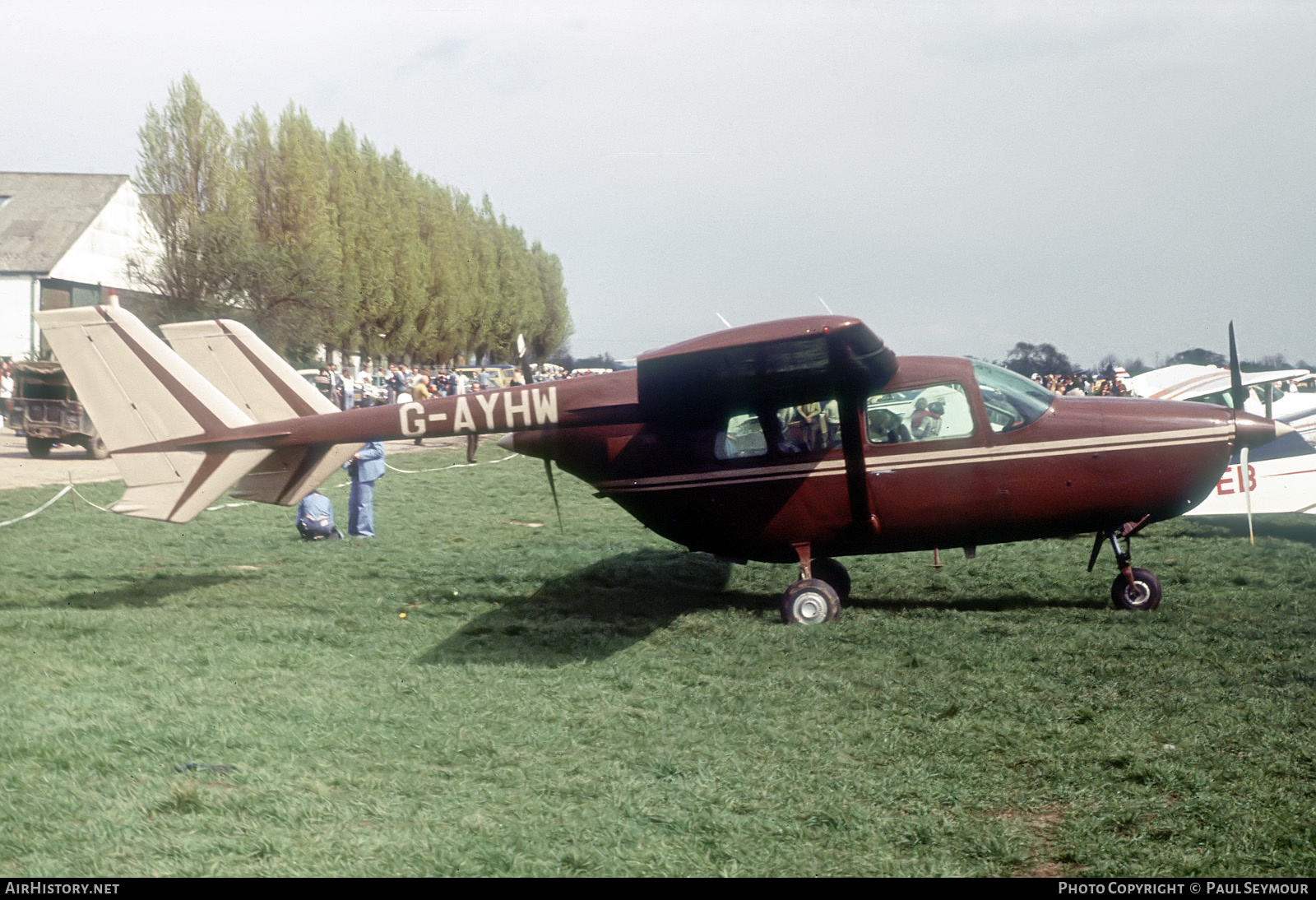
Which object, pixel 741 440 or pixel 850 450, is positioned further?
pixel 741 440

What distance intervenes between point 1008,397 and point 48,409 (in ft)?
78.9

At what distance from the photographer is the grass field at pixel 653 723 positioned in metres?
4.36

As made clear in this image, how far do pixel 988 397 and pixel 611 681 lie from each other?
4.12 metres

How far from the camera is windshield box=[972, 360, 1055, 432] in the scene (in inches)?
344

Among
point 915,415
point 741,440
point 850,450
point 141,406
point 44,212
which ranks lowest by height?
point 850,450

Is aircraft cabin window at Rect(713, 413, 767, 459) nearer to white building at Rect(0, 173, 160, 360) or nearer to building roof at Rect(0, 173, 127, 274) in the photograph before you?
white building at Rect(0, 173, 160, 360)

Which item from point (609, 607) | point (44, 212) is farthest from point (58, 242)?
point (609, 607)

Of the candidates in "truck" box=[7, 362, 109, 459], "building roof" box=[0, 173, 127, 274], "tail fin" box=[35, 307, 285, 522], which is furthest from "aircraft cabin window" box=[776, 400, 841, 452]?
"building roof" box=[0, 173, 127, 274]

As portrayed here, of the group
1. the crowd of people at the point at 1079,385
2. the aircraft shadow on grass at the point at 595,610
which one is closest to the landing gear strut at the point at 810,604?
the aircraft shadow on grass at the point at 595,610

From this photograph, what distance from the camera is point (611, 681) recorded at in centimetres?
703

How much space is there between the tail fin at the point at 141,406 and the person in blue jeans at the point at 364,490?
396 centimetres

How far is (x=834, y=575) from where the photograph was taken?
32.5 ft

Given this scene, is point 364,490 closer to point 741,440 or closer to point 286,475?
point 286,475
